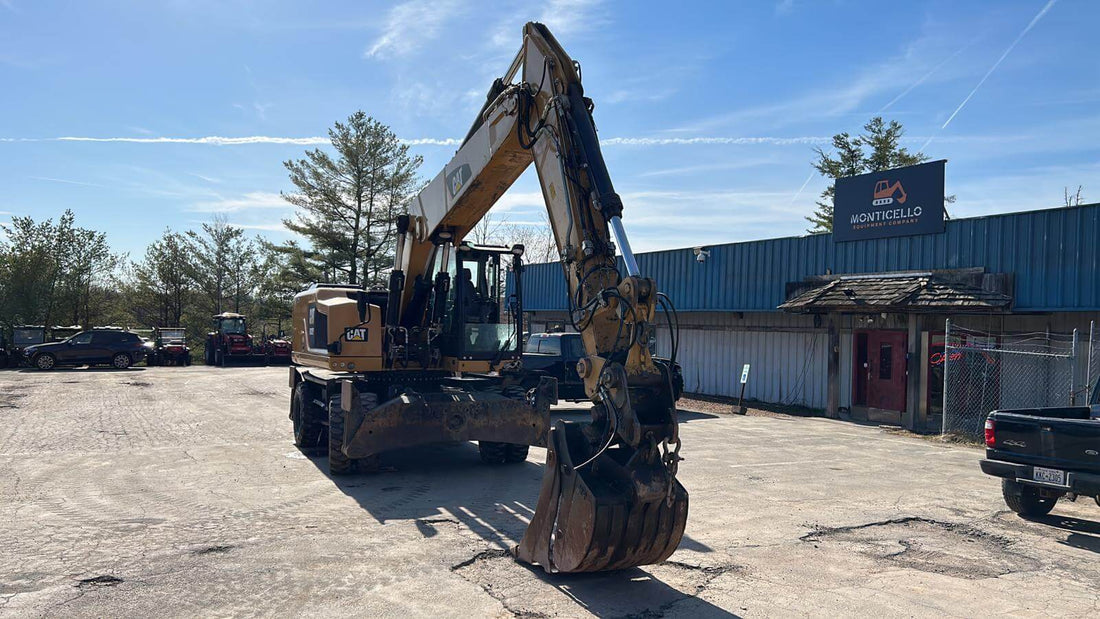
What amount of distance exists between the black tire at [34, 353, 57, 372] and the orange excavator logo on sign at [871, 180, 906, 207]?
30.8 metres

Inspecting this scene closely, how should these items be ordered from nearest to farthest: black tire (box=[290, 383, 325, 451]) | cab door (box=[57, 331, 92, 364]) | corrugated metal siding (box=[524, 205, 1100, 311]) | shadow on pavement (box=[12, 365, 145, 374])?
black tire (box=[290, 383, 325, 451]), corrugated metal siding (box=[524, 205, 1100, 311]), shadow on pavement (box=[12, 365, 145, 374]), cab door (box=[57, 331, 92, 364])

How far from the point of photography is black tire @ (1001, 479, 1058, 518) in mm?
8680

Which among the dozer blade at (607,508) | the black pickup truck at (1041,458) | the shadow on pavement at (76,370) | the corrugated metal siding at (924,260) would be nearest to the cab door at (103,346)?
the shadow on pavement at (76,370)

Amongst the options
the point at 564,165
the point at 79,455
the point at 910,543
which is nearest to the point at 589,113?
the point at 564,165

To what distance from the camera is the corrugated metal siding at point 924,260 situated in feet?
48.6

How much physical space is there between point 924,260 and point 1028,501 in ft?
32.5

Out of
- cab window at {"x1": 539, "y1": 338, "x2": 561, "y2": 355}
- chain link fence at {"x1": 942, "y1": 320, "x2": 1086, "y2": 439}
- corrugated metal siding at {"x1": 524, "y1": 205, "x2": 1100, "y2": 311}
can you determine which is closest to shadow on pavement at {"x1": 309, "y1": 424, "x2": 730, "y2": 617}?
cab window at {"x1": 539, "y1": 338, "x2": 561, "y2": 355}

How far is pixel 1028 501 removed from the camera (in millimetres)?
8703

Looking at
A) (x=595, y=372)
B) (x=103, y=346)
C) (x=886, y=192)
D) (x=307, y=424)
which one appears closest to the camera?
(x=595, y=372)

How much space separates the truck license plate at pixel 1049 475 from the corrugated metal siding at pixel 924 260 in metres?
7.98

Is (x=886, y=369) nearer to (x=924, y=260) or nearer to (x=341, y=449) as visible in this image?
(x=924, y=260)

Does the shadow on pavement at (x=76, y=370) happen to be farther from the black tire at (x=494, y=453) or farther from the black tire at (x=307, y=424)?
the black tire at (x=494, y=453)

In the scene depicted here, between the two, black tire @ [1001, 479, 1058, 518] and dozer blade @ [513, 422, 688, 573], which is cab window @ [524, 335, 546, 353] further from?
dozer blade @ [513, 422, 688, 573]

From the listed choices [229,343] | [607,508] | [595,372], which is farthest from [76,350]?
[607,508]
